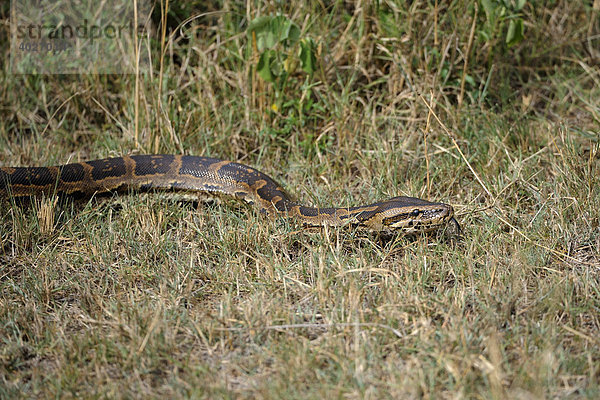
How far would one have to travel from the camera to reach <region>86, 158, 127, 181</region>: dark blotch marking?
5965 mm

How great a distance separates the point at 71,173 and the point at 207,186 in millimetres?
1325

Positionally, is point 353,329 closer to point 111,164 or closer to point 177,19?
point 111,164

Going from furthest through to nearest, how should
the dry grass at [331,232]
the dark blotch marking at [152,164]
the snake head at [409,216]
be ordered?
the dark blotch marking at [152,164], the snake head at [409,216], the dry grass at [331,232]

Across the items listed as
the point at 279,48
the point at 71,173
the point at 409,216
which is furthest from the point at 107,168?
the point at 409,216

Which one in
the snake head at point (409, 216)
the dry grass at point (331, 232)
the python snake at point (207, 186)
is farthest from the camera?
the python snake at point (207, 186)

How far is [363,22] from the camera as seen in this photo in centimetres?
686

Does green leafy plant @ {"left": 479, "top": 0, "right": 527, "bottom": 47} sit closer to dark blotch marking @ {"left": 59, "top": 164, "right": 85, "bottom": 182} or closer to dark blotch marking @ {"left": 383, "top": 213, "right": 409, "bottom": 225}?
dark blotch marking @ {"left": 383, "top": 213, "right": 409, "bottom": 225}

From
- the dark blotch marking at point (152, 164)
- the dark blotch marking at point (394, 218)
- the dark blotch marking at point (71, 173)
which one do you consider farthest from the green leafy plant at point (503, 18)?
the dark blotch marking at point (71, 173)

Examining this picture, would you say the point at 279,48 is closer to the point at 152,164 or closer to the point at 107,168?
the point at 152,164

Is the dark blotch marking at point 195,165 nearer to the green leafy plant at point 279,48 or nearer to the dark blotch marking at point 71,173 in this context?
the dark blotch marking at point 71,173

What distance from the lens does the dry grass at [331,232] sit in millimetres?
3660

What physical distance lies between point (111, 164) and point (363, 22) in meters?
3.23

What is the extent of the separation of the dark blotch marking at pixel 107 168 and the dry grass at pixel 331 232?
12.0 inches

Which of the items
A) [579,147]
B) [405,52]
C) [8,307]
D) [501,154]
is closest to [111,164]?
[8,307]
